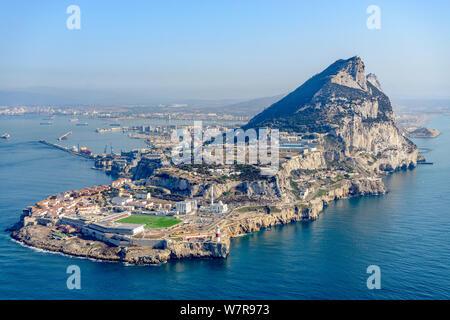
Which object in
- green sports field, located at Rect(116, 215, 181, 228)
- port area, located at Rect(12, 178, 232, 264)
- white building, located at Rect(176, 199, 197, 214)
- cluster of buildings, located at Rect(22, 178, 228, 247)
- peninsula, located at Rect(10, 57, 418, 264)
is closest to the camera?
port area, located at Rect(12, 178, 232, 264)

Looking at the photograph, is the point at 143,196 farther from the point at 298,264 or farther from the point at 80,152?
the point at 80,152

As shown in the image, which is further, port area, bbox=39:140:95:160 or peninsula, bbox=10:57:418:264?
port area, bbox=39:140:95:160

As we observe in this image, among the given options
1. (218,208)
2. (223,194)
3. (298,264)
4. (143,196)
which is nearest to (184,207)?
(218,208)

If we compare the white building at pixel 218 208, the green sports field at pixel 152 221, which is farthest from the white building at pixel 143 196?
the white building at pixel 218 208

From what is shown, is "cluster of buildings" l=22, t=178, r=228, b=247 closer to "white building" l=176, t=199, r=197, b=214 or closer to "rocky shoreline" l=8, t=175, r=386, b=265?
"white building" l=176, t=199, r=197, b=214

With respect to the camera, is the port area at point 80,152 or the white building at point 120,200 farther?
the port area at point 80,152

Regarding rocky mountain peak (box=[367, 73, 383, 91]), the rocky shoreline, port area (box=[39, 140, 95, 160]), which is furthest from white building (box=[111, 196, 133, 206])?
rocky mountain peak (box=[367, 73, 383, 91])

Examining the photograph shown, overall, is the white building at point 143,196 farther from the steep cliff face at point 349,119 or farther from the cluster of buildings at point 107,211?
the steep cliff face at point 349,119
